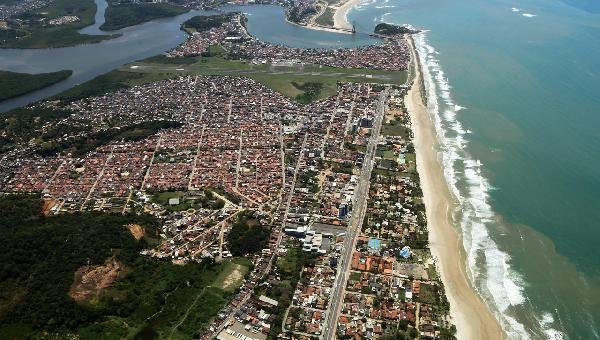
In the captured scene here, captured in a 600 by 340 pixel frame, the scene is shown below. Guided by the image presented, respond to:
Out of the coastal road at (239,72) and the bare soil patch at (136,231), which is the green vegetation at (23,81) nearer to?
the coastal road at (239,72)

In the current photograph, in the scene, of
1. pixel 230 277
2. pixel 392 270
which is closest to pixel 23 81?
pixel 230 277

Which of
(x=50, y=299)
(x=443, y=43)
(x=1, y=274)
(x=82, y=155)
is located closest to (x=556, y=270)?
(x=50, y=299)

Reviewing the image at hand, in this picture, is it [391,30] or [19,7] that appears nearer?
[391,30]

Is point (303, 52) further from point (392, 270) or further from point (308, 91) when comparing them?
point (392, 270)

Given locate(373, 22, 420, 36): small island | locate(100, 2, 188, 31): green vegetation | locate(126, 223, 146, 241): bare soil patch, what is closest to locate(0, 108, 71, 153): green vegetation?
locate(126, 223, 146, 241): bare soil patch

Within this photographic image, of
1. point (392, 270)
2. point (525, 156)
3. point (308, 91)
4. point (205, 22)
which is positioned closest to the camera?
point (392, 270)

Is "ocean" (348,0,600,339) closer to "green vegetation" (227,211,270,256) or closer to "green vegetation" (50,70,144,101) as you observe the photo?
"green vegetation" (227,211,270,256)
